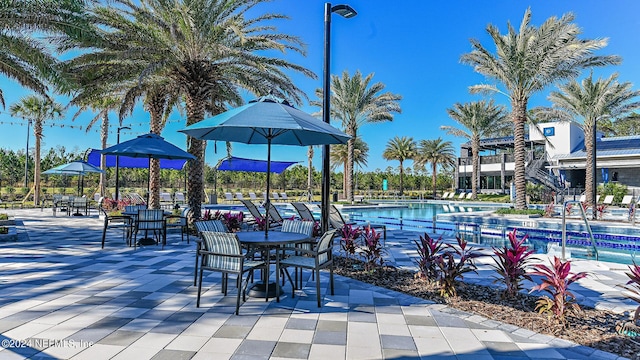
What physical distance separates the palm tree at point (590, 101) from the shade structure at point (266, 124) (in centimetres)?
1924

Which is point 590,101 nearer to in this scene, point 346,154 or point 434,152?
point 434,152

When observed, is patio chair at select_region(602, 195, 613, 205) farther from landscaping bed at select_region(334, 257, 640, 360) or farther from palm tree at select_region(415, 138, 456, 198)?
landscaping bed at select_region(334, 257, 640, 360)

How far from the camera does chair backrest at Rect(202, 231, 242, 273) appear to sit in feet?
13.3

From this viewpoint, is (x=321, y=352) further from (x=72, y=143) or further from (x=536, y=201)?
(x=72, y=143)

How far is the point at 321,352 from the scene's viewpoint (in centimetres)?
307

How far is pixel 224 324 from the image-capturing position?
3654 millimetres

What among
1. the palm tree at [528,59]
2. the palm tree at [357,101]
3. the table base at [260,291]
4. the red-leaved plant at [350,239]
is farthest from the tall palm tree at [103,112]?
the palm tree at [528,59]

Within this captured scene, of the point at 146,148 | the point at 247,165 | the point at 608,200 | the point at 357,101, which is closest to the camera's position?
the point at 146,148

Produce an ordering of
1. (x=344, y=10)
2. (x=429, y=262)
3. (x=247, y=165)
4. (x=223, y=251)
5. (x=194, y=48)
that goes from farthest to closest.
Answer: (x=247, y=165)
(x=194, y=48)
(x=344, y=10)
(x=429, y=262)
(x=223, y=251)

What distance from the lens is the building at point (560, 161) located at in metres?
27.1

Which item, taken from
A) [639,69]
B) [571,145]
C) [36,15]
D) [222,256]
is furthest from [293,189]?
[222,256]

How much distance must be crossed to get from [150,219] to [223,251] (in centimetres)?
447

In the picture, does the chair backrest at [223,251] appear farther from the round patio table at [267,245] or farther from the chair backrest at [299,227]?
the chair backrest at [299,227]

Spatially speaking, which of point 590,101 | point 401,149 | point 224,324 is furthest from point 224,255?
point 401,149
